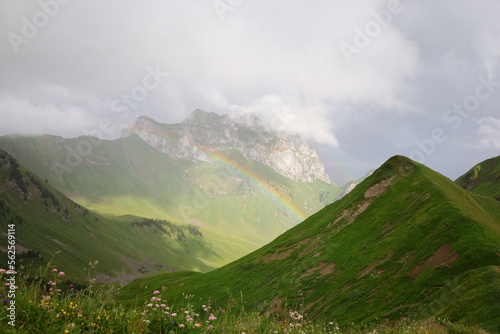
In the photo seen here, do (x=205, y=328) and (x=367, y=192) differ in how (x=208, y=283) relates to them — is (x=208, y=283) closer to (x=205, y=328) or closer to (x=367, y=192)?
(x=367, y=192)

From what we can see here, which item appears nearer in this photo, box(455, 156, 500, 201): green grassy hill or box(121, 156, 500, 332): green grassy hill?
box(121, 156, 500, 332): green grassy hill

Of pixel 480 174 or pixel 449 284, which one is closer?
pixel 449 284

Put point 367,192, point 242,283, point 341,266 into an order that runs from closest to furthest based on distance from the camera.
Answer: point 341,266
point 242,283
point 367,192

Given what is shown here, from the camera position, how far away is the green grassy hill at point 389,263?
105 ft

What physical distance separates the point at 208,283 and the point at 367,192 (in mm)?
52210

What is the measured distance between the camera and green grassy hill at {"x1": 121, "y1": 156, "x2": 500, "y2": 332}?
31.9 metres

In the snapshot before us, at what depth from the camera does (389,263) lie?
4597cm

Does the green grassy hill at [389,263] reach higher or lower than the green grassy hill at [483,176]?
higher

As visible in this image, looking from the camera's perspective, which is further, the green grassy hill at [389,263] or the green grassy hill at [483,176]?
the green grassy hill at [483,176]

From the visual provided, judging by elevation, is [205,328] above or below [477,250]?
above

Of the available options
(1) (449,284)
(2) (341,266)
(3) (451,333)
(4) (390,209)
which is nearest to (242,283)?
(2) (341,266)

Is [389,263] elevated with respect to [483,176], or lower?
elevated

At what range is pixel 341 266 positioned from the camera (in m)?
56.2

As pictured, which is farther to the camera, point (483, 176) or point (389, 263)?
point (483, 176)
